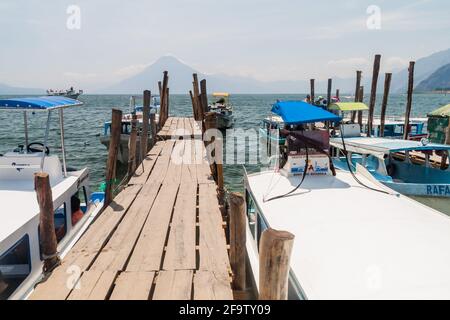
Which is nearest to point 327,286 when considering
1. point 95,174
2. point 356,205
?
point 356,205

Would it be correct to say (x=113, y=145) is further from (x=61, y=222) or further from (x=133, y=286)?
(x=133, y=286)

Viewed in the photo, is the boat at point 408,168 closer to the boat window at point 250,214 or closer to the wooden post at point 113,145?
the boat window at point 250,214

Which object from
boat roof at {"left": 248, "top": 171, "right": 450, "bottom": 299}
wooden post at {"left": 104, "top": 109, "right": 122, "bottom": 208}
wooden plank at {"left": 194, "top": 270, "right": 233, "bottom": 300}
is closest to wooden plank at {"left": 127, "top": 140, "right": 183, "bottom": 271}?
wooden plank at {"left": 194, "top": 270, "right": 233, "bottom": 300}

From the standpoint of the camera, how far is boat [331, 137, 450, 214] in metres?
12.8

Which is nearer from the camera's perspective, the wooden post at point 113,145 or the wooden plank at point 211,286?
the wooden plank at point 211,286

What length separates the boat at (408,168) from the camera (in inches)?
505

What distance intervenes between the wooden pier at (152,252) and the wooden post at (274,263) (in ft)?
3.63

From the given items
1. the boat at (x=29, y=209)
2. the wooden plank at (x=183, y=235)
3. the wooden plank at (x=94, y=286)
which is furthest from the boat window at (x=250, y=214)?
the wooden plank at (x=94, y=286)

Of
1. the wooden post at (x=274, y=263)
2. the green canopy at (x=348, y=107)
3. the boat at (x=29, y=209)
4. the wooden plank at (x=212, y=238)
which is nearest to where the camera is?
the wooden post at (x=274, y=263)

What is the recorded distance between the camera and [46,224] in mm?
5922

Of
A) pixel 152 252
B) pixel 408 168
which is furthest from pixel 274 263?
pixel 408 168

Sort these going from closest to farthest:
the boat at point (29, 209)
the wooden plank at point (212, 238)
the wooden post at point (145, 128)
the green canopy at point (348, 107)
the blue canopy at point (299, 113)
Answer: the wooden plank at point (212, 238) < the boat at point (29, 209) < the blue canopy at point (299, 113) < the wooden post at point (145, 128) < the green canopy at point (348, 107)

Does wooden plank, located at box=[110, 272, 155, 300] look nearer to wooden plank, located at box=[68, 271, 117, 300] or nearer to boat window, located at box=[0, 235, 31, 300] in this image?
wooden plank, located at box=[68, 271, 117, 300]

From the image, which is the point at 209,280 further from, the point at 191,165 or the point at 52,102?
the point at 191,165
